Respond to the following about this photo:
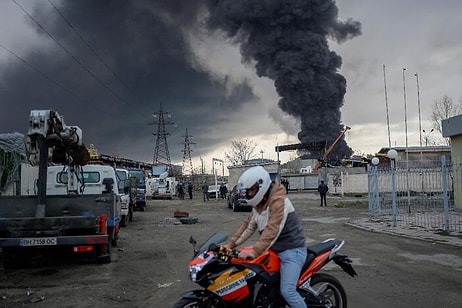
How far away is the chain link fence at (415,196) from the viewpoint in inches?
675

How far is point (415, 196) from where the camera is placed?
23.8 metres

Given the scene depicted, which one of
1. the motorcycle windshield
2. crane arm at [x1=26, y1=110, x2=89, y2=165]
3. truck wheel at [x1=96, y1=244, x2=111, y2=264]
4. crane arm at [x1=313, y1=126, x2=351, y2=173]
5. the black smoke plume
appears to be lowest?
truck wheel at [x1=96, y1=244, x2=111, y2=264]

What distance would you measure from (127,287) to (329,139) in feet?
208

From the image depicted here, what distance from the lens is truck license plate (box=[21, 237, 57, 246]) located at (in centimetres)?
920

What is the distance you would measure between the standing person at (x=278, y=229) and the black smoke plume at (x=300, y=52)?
60.4 meters

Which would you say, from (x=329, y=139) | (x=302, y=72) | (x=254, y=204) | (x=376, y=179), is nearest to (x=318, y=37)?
(x=302, y=72)

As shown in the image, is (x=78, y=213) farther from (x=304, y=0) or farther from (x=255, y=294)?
(x=304, y=0)

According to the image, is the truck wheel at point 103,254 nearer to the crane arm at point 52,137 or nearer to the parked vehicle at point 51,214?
the parked vehicle at point 51,214

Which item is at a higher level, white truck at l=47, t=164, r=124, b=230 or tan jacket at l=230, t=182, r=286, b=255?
white truck at l=47, t=164, r=124, b=230

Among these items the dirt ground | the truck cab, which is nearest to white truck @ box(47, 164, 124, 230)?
the truck cab

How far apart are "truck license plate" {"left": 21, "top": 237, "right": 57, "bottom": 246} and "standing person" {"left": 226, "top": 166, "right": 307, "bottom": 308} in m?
5.38

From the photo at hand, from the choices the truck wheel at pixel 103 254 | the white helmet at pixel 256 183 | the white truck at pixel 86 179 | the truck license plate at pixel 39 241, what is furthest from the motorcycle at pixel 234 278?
→ the white truck at pixel 86 179

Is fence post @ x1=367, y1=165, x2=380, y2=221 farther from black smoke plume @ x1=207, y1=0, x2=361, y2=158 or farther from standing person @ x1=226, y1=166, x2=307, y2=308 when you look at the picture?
black smoke plume @ x1=207, y1=0, x2=361, y2=158

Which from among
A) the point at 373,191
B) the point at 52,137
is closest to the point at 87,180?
the point at 52,137
